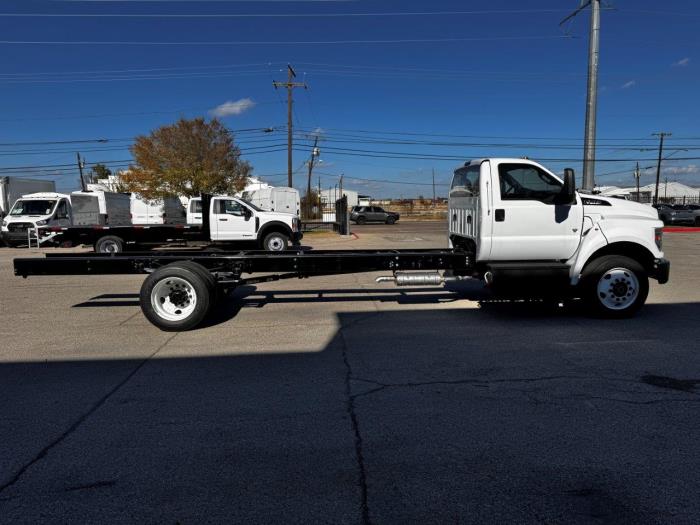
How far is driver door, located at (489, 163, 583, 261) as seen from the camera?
6.84 meters

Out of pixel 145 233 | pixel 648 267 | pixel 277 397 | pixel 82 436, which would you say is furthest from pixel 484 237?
pixel 145 233

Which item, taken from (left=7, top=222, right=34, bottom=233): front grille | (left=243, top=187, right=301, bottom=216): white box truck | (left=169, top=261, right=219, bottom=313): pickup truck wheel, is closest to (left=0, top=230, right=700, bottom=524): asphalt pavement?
(left=169, top=261, right=219, bottom=313): pickup truck wheel

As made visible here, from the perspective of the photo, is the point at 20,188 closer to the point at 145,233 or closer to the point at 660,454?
the point at 145,233

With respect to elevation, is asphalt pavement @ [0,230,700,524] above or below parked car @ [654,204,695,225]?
below

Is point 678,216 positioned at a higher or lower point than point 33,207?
lower

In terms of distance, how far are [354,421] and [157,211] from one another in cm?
2640

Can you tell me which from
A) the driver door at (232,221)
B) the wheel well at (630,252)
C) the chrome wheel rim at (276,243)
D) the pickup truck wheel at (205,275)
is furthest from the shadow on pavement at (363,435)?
the driver door at (232,221)

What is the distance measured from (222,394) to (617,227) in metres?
5.76

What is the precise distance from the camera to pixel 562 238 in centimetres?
688

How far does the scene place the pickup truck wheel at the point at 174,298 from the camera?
640 centimetres

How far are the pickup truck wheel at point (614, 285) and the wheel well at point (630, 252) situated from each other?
142mm

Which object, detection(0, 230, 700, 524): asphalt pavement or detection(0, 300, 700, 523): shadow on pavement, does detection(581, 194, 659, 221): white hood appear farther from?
detection(0, 300, 700, 523): shadow on pavement

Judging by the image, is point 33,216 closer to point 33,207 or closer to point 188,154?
point 33,207

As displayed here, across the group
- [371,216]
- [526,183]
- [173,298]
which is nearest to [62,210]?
[173,298]
